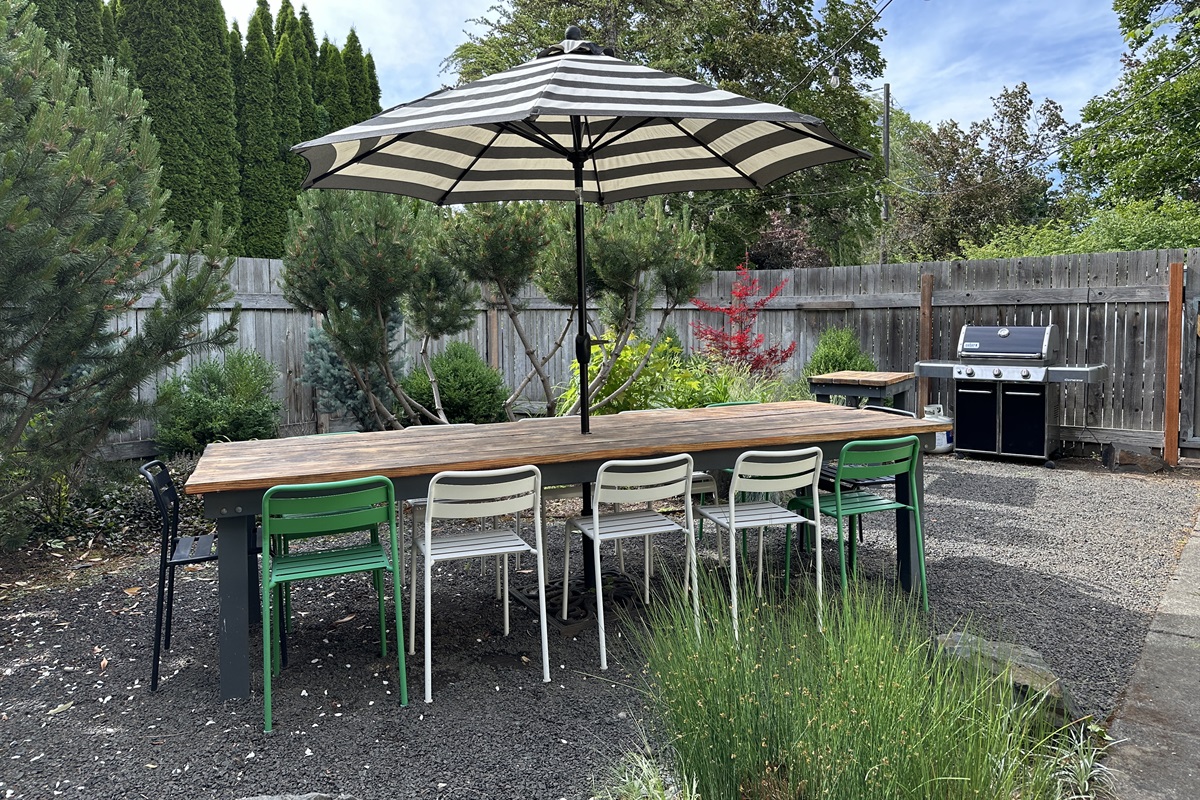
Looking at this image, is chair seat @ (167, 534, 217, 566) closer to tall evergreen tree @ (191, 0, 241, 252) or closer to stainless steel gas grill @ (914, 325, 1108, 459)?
stainless steel gas grill @ (914, 325, 1108, 459)

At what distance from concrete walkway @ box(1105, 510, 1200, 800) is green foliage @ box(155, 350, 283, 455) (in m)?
6.28

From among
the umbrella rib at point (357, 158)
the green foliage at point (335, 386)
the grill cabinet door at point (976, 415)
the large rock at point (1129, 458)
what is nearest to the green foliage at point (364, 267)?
the umbrella rib at point (357, 158)

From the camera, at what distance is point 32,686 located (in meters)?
3.43

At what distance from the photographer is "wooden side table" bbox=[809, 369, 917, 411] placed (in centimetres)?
732

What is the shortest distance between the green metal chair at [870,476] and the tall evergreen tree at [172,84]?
10.1 meters

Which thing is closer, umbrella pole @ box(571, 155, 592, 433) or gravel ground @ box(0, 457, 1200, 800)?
A: gravel ground @ box(0, 457, 1200, 800)

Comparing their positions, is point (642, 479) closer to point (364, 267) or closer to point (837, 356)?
point (364, 267)

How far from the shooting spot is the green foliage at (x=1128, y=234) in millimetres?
11094

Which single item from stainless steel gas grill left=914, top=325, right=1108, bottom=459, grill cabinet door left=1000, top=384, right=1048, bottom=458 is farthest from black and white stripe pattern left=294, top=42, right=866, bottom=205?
grill cabinet door left=1000, top=384, right=1048, bottom=458

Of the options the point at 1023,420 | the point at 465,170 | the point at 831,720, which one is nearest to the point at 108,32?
the point at 465,170

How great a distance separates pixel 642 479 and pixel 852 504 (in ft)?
3.99

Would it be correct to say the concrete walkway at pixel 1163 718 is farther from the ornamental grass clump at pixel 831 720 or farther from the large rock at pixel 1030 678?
the ornamental grass clump at pixel 831 720

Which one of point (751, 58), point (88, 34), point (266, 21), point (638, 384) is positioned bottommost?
point (638, 384)

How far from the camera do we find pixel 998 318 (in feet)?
27.9
